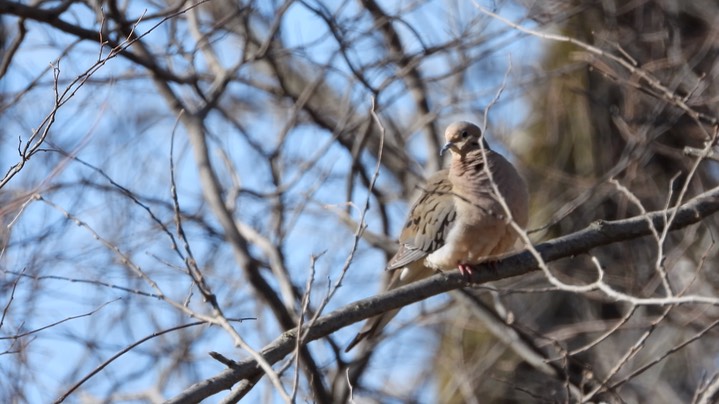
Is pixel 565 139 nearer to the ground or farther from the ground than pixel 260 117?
nearer to the ground

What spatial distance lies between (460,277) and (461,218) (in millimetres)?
401

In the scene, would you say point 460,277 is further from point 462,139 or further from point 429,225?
point 462,139

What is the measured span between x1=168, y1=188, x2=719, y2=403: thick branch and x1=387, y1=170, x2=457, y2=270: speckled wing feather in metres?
0.48

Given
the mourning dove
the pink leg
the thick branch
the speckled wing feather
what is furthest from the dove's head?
the thick branch

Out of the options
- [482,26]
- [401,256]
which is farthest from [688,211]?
[482,26]

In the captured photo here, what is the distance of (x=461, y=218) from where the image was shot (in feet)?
15.1

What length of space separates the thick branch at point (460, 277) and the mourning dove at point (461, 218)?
19 cm

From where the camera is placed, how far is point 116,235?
6.23 m

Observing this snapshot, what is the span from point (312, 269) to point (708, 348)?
16.5ft

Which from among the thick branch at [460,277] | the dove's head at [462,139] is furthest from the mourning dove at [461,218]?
the thick branch at [460,277]

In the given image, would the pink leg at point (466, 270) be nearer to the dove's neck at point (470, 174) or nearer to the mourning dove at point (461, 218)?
the mourning dove at point (461, 218)

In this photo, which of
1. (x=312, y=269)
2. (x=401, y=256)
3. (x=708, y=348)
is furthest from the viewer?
(x=708, y=348)

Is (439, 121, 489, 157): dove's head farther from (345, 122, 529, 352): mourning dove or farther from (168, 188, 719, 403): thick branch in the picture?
(168, 188, 719, 403): thick branch

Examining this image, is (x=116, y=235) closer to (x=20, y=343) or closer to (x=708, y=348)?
(x=20, y=343)
